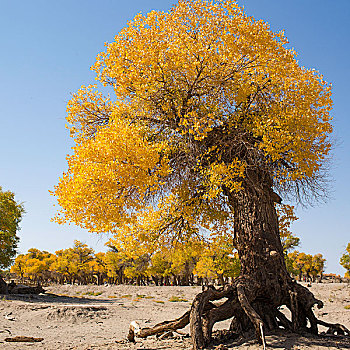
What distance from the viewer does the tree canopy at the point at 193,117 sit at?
23.1 ft

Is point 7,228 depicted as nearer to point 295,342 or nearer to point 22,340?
point 22,340

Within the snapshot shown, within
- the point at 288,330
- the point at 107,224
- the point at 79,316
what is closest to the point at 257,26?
the point at 107,224

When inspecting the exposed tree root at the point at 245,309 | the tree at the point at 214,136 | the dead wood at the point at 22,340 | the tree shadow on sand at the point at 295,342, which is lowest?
the dead wood at the point at 22,340

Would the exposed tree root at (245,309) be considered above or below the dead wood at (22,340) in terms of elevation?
above

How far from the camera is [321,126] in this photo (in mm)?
7965

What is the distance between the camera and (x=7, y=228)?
992 inches

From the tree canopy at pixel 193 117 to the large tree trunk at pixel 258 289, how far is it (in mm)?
922

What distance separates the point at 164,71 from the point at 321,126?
411cm

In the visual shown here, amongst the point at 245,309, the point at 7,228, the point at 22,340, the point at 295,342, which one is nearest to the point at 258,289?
the point at 245,309

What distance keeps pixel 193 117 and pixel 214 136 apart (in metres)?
1.19

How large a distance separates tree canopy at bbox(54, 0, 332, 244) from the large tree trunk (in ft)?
3.02

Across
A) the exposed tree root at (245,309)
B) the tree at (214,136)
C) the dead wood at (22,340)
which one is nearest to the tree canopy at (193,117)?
the tree at (214,136)

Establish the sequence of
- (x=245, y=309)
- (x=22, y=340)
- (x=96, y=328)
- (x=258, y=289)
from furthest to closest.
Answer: (x=96, y=328)
(x=22, y=340)
(x=258, y=289)
(x=245, y=309)

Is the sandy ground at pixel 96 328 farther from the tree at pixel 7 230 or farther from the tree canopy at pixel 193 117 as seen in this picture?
the tree at pixel 7 230
